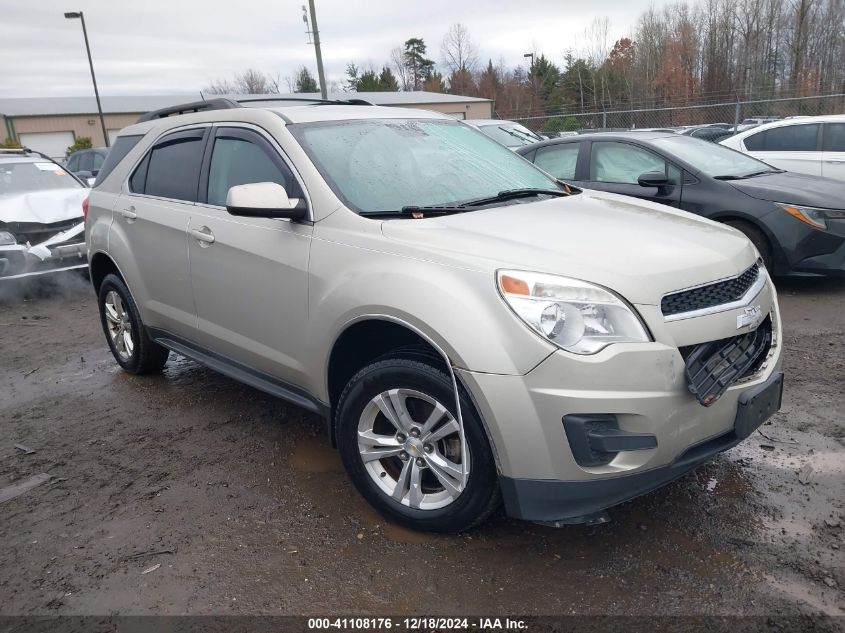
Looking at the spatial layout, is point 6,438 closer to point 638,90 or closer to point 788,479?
point 788,479

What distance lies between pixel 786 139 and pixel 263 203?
29.8 feet

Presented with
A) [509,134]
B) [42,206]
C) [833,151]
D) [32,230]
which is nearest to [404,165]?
[32,230]

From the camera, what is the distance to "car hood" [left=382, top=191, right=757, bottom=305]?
2547 millimetres

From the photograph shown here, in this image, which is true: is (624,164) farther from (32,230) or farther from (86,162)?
(86,162)

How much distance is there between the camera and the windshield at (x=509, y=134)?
12.9m

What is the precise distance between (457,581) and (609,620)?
582mm

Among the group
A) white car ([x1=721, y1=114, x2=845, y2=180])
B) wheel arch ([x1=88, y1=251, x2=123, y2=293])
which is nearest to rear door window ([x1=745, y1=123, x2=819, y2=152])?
white car ([x1=721, y1=114, x2=845, y2=180])

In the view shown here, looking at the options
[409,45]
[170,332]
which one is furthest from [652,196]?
[409,45]

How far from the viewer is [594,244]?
9.02ft

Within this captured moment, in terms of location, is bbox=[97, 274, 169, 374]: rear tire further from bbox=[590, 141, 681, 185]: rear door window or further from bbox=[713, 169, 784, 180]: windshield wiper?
bbox=[713, 169, 784, 180]: windshield wiper

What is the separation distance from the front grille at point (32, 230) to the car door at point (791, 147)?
934 cm

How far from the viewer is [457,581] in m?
2.66

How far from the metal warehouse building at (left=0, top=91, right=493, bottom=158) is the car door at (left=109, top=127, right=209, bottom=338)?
35.0 metres

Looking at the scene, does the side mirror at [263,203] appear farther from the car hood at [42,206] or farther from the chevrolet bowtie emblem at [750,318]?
the car hood at [42,206]
